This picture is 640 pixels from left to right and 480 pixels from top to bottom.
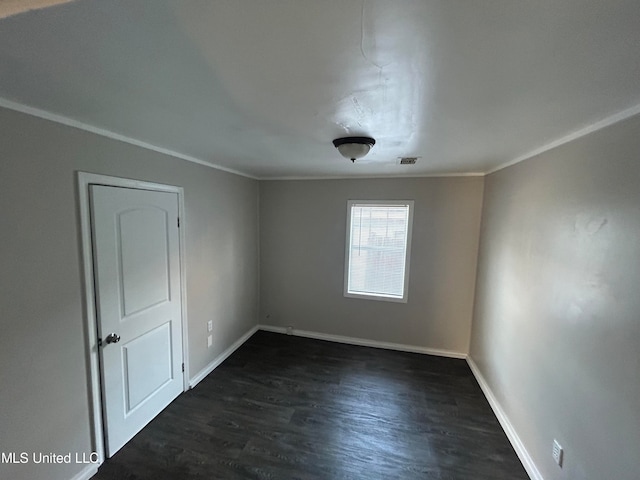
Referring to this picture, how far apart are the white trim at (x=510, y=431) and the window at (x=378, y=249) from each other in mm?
1209

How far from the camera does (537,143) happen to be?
190 centimetres

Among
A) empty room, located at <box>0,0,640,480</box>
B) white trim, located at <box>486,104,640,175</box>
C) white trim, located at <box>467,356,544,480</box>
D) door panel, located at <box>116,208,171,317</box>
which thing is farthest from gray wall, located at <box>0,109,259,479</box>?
white trim, located at <box>467,356,544,480</box>

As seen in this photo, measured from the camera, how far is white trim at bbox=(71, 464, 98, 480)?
177 centimetres

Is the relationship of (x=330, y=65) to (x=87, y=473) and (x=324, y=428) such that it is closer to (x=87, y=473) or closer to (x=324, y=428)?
(x=324, y=428)

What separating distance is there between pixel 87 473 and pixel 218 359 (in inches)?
58.1

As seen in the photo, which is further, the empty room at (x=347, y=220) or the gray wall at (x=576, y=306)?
the gray wall at (x=576, y=306)

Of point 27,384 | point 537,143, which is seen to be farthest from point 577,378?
point 27,384

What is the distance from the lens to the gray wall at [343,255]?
3385 millimetres

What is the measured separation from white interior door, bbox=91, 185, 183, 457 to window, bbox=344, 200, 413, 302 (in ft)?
7.05

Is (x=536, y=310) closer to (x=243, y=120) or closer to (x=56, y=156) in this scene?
(x=243, y=120)

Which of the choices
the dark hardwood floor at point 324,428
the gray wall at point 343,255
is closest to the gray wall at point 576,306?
the dark hardwood floor at point 324,428

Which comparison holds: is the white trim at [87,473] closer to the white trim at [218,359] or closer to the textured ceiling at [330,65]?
the white trim at [218,359]

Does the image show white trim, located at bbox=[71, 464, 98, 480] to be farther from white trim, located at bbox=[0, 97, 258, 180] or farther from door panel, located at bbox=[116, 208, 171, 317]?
white trim, located at bbox=[0, 97, 258, 180]

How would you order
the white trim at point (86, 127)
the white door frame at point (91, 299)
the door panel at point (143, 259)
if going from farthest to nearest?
the door panel at point (143, 259) → the white door frame at point (91, 299) → the white trim at point (86, 127)
